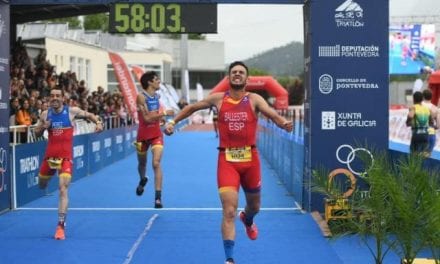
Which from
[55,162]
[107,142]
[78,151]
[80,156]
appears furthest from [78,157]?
[55,162]

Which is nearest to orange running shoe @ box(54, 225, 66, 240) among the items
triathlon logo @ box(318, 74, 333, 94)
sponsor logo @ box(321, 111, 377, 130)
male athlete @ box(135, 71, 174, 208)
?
male athlete @ box(135, 71, 174, 208)

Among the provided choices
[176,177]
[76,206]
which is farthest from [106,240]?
[176,177]

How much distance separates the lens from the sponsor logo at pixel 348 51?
1055 cm

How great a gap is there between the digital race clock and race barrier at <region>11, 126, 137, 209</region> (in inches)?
108

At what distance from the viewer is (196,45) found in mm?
94750

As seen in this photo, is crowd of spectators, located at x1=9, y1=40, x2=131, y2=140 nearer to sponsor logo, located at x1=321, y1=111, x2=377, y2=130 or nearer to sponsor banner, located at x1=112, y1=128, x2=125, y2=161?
sponsor banner, located at x1=112, y1=128, x2=125, y2=161

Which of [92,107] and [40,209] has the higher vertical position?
[92,107]

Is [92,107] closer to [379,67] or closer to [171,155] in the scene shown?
[171,155]

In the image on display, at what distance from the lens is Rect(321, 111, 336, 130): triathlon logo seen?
10.6 metres

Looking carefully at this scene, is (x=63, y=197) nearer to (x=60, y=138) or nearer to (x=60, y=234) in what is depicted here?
(x=60, y=234)

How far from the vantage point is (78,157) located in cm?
1689

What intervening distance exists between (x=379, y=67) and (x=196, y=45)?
279 ft

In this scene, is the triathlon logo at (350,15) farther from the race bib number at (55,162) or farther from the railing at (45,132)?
the railing at (45,132)

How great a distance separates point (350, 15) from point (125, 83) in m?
19.1
